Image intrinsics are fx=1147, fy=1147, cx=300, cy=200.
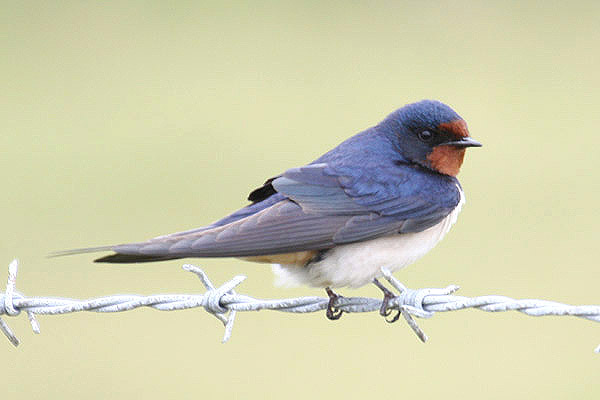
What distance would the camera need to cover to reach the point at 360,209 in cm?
321

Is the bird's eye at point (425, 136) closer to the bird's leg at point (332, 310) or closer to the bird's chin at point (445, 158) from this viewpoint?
the bird's chin at point (445, 158)

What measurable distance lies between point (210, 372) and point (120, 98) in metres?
4.14

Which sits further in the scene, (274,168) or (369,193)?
(274,168)

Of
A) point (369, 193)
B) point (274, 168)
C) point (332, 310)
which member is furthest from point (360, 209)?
point (274, 168)

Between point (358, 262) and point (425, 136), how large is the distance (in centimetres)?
50

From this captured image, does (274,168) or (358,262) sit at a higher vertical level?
(358,262)

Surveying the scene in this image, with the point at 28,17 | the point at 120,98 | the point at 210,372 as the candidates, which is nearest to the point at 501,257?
the point at 210,372

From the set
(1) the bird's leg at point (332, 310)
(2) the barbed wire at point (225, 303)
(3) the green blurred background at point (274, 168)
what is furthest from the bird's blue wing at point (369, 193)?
(3) the green blurred background at point (274, 168)

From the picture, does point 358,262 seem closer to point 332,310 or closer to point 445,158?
point 332,310

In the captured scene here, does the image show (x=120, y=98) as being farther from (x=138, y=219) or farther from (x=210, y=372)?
(x=210, y=372)

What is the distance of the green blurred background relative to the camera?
5277 millimetres

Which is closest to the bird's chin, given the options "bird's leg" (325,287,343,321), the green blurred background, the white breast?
the white breast

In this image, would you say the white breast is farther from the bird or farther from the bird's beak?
the bird's beak

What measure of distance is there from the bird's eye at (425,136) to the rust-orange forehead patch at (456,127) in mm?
45
